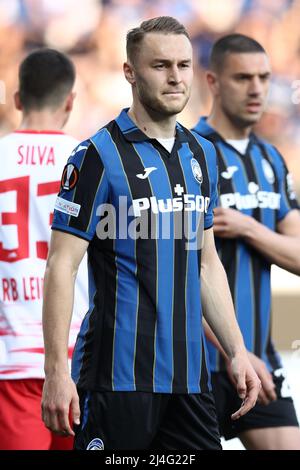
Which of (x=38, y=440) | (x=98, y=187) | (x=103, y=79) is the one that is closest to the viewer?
(x=98, y=187)

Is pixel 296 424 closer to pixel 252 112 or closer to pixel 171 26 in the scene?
pixel 252 112

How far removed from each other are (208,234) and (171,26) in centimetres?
70

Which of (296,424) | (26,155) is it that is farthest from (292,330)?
(26,155)

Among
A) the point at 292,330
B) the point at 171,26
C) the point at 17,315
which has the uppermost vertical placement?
the point at 171,26

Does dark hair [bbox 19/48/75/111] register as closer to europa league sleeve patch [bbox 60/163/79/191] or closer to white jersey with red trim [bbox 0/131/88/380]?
white jersey with red trim [bbox 0/131/88/380]

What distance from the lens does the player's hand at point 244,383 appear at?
11.5ft

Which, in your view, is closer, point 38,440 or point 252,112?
point 38,440

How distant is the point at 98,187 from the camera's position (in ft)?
11.0

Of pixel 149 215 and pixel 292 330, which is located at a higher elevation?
pixel 149 215

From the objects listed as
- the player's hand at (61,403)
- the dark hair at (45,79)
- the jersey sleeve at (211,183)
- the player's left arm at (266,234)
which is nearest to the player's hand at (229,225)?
the player's left arm at (266,234)

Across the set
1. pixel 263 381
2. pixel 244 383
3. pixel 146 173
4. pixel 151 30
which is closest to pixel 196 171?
pixel 146 173

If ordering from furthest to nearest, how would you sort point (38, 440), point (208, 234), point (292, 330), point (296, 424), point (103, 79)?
point (103, 79) → point (292, 330) → point (296, 424) → point (38, 440) → point (208, 234)

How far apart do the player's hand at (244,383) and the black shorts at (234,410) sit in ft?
3.27

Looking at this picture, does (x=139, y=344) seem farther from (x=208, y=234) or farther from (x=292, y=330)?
(x=292, y=330)
